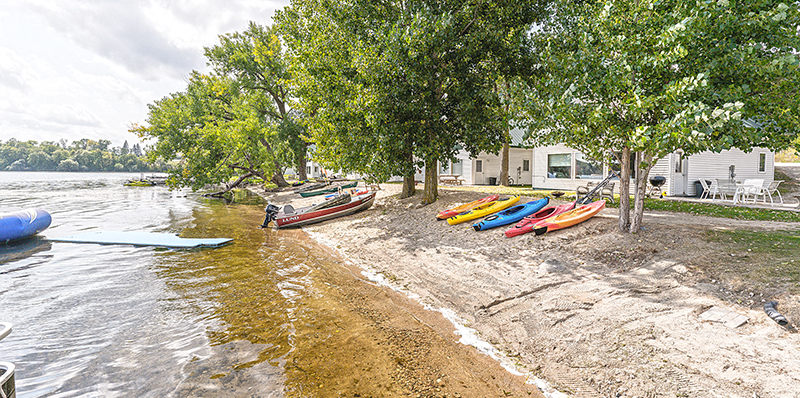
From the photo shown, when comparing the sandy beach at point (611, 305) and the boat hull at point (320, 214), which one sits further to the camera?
the boat hull at point (320, 214)

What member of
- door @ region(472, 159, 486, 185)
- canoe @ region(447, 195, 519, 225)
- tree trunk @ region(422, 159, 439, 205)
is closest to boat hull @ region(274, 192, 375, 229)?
tree trunk @ region(422, 159, 439, 205)

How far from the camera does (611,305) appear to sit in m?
4.81

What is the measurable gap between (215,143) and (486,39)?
22.6 metres

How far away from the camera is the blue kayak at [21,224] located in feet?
37.7

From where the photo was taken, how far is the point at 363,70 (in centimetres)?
1095

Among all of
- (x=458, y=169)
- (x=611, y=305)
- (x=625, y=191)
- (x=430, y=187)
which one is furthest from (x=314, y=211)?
(x=458, y=169)

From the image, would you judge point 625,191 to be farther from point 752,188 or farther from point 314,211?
point 314,211

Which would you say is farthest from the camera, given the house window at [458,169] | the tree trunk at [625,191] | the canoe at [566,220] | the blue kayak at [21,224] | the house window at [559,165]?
the house window at [458,169]

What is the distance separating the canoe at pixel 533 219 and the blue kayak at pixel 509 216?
0.67 feet

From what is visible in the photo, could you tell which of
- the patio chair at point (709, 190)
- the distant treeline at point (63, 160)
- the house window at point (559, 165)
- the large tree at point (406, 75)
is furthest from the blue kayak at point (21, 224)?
the distant treeline at point (63, 160)

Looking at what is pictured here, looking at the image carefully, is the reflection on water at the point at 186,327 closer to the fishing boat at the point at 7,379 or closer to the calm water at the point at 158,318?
the calm water at the point at 158,318

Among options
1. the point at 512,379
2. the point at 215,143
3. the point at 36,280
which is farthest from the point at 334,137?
the point at 215,143

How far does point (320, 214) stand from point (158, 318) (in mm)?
8876

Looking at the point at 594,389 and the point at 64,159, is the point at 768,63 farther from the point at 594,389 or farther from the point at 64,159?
the point at 64,159
